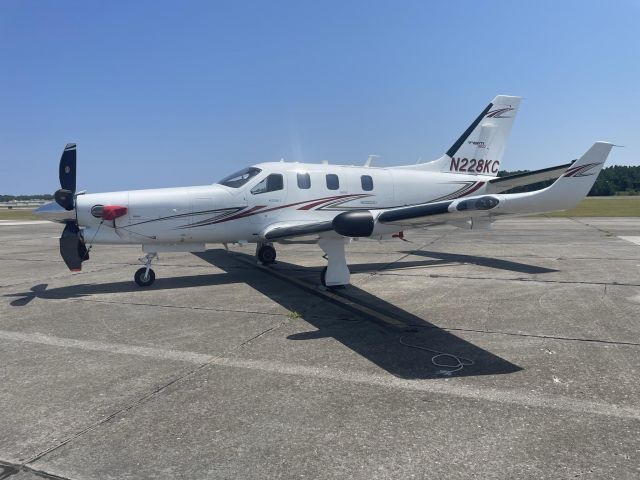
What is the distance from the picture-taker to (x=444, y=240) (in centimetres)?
1905

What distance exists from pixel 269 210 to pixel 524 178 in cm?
640

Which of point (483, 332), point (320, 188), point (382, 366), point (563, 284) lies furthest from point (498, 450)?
point (320, 188)

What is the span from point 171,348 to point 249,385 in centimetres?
175

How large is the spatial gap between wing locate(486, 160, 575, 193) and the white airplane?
0.03 meters

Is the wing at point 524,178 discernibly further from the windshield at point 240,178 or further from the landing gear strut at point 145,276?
the landing gear strut at point 145,276

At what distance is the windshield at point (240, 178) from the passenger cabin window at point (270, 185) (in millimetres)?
299

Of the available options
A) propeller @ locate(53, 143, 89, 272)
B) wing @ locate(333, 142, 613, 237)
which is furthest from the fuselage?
wing @ locate(333, 142, 613, 237)

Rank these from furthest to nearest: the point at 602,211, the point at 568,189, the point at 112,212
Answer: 1. the point at 602,211
2. the point at 112,212
3. the point at 568,189

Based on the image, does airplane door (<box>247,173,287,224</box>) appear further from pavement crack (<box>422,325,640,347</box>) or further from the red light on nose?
pavement crack (<box>422,325,640,347</box>)

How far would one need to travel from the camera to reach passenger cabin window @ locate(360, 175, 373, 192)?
1219 centimetres

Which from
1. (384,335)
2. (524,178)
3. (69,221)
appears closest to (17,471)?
(384,335)

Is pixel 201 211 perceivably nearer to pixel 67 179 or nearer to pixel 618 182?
pixel 67 179

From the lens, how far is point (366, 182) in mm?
12227

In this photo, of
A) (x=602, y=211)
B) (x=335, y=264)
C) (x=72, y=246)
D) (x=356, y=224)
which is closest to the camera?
(x=356, y=224)
